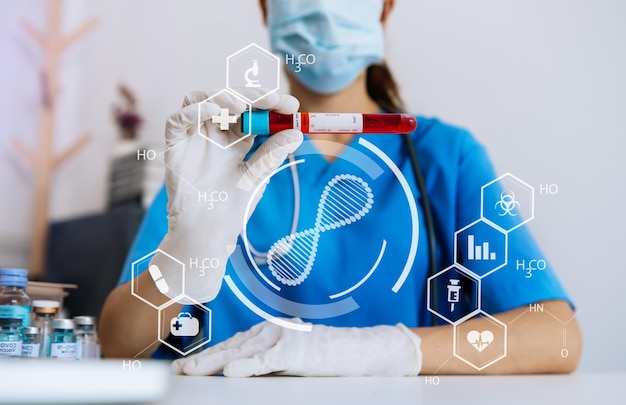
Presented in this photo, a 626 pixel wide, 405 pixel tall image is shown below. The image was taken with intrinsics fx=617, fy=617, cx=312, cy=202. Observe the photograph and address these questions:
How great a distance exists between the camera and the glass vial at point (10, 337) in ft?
1.77

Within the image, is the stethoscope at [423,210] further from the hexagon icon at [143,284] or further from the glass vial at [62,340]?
the glass vial at [62,340]

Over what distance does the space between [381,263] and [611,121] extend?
0.29 meters

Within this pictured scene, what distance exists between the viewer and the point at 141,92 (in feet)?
3.15

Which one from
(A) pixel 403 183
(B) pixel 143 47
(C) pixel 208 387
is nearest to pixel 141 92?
(B) pixel 143 47

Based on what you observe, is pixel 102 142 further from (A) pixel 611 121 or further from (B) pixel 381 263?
(A) pixel 611 121

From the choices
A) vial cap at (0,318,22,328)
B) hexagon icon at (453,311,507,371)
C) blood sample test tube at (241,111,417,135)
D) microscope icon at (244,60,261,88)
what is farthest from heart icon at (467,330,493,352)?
vial cap at (0,318,22,328)

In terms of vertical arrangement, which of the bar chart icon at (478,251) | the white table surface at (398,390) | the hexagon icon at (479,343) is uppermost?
the bar chart icon at (478,251)

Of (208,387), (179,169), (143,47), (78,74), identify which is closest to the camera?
(208,387)

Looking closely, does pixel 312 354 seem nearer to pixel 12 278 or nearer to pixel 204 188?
pixel 204 188

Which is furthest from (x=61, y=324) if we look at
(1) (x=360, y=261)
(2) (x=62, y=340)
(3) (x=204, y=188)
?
(1) (x=360, y=261)

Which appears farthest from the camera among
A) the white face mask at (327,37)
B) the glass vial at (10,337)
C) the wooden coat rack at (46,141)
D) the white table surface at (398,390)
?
the wooden coat rack at (46,141)

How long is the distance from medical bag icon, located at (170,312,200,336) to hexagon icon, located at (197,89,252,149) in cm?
16

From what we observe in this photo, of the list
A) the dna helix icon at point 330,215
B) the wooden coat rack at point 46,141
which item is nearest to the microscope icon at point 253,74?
the dna helix icon at point 330,215

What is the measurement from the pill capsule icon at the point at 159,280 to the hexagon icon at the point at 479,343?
0.92 ft
